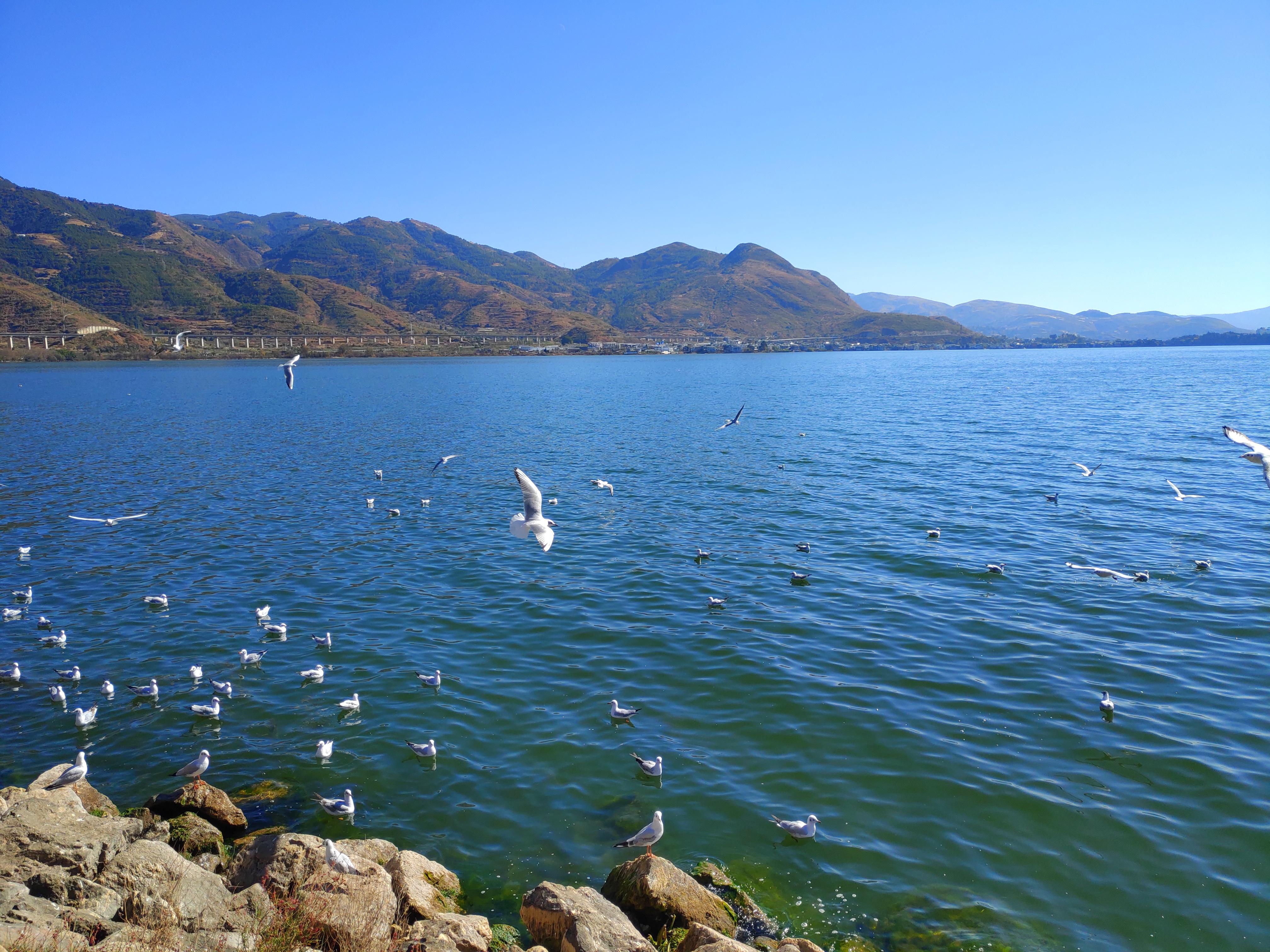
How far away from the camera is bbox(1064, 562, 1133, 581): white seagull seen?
1786 cm

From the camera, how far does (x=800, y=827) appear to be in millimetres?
9344

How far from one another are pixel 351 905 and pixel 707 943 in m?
3.37

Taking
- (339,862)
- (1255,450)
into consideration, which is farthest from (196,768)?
(1255,450)

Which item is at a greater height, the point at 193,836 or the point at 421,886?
the point at 421,886

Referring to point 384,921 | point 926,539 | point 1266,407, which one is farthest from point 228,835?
point 1266,407

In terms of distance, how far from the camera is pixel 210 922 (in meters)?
6.59

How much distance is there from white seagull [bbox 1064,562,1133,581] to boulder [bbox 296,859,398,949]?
58.1 feet

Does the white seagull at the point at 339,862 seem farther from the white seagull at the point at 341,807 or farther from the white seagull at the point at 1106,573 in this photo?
the white seagull at the point at 1106,573

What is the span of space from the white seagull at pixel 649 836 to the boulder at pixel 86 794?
256 inches

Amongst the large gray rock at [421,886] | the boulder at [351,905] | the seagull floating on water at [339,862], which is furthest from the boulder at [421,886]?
the seagull floating on water at [339,862]

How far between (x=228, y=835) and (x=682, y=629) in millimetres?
9151

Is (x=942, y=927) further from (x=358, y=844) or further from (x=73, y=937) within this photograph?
(x=73, y=937)

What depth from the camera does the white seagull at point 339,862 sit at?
7.46 m

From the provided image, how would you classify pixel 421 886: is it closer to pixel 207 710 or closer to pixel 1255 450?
pixel 207 710
